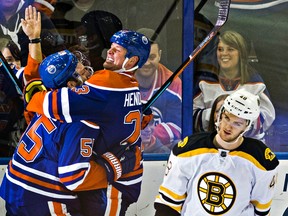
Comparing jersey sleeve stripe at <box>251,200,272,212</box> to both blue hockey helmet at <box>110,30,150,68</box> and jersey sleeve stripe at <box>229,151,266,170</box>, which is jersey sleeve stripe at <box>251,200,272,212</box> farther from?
blue hockey helmet at <box>110,30,150,68</box>

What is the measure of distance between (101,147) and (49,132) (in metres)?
0.28

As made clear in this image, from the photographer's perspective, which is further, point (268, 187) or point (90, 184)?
Result: point (90, 184)

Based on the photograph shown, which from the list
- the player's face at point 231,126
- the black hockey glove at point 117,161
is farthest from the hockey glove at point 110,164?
Result: the player's face at point 231,126

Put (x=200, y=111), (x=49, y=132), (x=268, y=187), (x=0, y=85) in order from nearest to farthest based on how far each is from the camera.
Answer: (x=268, y=187), (x=49, y=132), (x=0, y=85), (x=200, y=111)

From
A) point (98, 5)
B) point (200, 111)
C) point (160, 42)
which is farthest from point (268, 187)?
point (98, 5)

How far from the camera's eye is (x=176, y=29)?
10.3 feet

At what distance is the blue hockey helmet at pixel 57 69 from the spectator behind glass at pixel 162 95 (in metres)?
0.44

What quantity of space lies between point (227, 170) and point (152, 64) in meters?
0.84

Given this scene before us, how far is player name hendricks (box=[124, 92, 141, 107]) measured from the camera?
2.91 m

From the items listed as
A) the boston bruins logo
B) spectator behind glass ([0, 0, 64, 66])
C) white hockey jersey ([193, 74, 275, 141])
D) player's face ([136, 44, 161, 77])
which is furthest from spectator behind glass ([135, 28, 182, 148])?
the boston bruins logo

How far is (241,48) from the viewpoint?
3.24m

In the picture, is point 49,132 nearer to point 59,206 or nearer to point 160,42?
point 59,206

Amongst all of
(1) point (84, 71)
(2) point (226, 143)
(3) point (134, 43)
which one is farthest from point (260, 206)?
(1) point (84, 71)

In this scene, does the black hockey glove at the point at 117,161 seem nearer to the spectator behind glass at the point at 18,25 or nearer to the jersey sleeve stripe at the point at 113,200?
the jersey sleeve stripe at the point at 113,200
